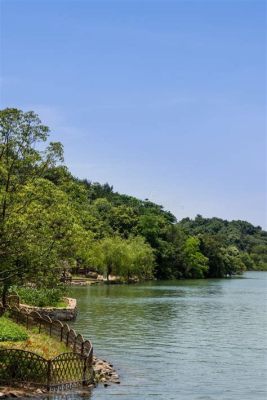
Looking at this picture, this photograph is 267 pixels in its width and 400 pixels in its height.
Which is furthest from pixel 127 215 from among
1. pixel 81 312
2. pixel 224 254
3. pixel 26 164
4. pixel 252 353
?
pixel 26 164

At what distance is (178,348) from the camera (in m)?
30.4

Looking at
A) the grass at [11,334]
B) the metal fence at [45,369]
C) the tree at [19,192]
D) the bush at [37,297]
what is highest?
the tree at [19,192]

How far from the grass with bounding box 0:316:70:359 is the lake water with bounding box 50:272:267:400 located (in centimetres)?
273

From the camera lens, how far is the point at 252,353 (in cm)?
2969

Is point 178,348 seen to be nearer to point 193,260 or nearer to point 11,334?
point 11,334

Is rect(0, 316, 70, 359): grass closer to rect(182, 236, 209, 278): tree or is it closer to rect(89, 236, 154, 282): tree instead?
rect(89, 236, 154, 282): tree

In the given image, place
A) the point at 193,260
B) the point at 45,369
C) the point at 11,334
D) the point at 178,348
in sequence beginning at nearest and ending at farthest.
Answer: the point at 45,369, the point at 11,334, the point at 178,348, the point at 193,260

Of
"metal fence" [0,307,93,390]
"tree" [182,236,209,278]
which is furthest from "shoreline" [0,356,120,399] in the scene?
"tree" [182,236,209,278]

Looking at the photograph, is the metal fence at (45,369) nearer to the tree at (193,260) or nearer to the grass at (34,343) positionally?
the grass at (34,343)

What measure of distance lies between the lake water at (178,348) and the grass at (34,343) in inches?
107

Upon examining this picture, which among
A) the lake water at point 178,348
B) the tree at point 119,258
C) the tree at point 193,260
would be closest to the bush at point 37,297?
the lake water at point 178,348

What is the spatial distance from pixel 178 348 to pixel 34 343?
9922 millimetres

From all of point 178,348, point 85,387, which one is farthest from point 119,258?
point 85,387

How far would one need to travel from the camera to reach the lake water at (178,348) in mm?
21188
